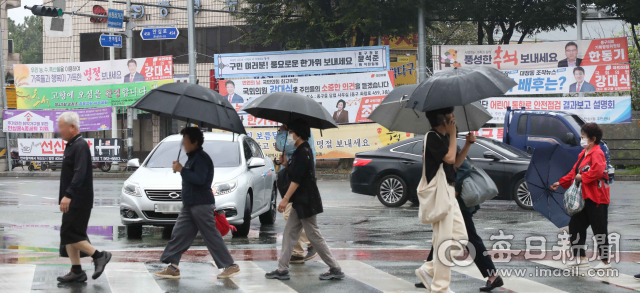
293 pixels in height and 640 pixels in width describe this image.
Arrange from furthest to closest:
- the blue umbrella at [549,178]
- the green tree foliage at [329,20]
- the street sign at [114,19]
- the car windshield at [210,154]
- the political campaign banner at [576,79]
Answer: the street sign at [114,19] → the green tree foliage at [329,20] → the political campaign banner at [576,79] → the car windshield at [210,154] → the blue umbrella at [549,178]

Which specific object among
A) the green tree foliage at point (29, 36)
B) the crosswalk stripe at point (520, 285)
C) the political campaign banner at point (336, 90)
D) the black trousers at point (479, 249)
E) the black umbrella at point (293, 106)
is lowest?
the crosswalk stripe at point (520, 285)

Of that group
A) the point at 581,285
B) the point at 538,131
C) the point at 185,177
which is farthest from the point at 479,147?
the point at 185,177

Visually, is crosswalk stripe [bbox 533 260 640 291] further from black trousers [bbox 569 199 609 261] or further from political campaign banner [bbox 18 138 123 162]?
political campaign banner [bbox 18 138 123 162]

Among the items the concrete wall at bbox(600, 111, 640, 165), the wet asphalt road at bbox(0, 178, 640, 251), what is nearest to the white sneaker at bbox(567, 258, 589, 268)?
the wet asphalt road at bbox(0, 178, 640, 251)

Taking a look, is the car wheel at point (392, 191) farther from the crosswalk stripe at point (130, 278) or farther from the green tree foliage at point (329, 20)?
the green tree foliage at point (329, 20)

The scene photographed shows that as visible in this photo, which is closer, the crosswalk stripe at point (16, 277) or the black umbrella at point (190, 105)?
the crosswalk stripe at point (16, 277)

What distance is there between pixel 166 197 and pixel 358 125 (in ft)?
50.9

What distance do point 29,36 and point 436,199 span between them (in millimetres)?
121035

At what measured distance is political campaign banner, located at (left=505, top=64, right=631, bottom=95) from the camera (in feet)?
75.7

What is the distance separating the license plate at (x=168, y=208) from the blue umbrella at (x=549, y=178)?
468 centimetres

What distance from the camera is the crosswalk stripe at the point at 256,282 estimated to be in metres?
6.34

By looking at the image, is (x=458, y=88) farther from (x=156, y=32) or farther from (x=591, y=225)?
(x=156, y=32)

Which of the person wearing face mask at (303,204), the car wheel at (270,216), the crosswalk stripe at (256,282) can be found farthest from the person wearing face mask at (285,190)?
the car wheel at (270,216)

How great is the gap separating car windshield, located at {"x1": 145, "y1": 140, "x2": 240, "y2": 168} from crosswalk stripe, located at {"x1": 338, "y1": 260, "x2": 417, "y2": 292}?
3.47 metres
